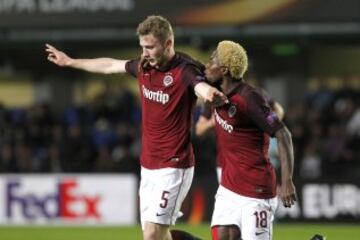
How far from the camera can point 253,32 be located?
1816 centimetres

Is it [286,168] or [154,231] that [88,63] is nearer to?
[154,231]

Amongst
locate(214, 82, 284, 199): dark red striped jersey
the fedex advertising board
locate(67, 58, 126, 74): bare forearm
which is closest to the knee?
locate(214, 82, 284, 199): dark red striped jersey

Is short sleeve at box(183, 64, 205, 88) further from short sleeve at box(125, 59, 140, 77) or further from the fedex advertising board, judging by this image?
the fedex advertising board

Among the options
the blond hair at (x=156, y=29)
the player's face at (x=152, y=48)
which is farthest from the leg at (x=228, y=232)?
the blond hair at (x=156, y=29)

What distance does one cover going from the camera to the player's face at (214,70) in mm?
7969

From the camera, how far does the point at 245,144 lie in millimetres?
8117

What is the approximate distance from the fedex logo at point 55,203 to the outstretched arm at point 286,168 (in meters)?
9.27

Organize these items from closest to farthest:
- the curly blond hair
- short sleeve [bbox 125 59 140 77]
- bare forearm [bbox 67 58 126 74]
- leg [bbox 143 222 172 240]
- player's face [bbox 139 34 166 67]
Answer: the curly blond hair
player's face [bbox 139 34 166 67]
leg [bbox 143 222 172 240]
short sleeve [bbox 125 59 140 77]
bare forearm [bbox 67 58 126 74]

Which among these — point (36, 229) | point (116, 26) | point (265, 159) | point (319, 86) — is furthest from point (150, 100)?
point (319, 86)

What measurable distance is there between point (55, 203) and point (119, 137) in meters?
2.12

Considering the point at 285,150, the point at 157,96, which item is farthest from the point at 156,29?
the point at 285,150

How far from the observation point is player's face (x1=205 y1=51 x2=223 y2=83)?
797cm

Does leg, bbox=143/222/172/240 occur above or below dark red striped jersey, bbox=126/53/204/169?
below

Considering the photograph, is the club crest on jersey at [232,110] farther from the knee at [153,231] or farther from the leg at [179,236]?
the leg at [179,236]
